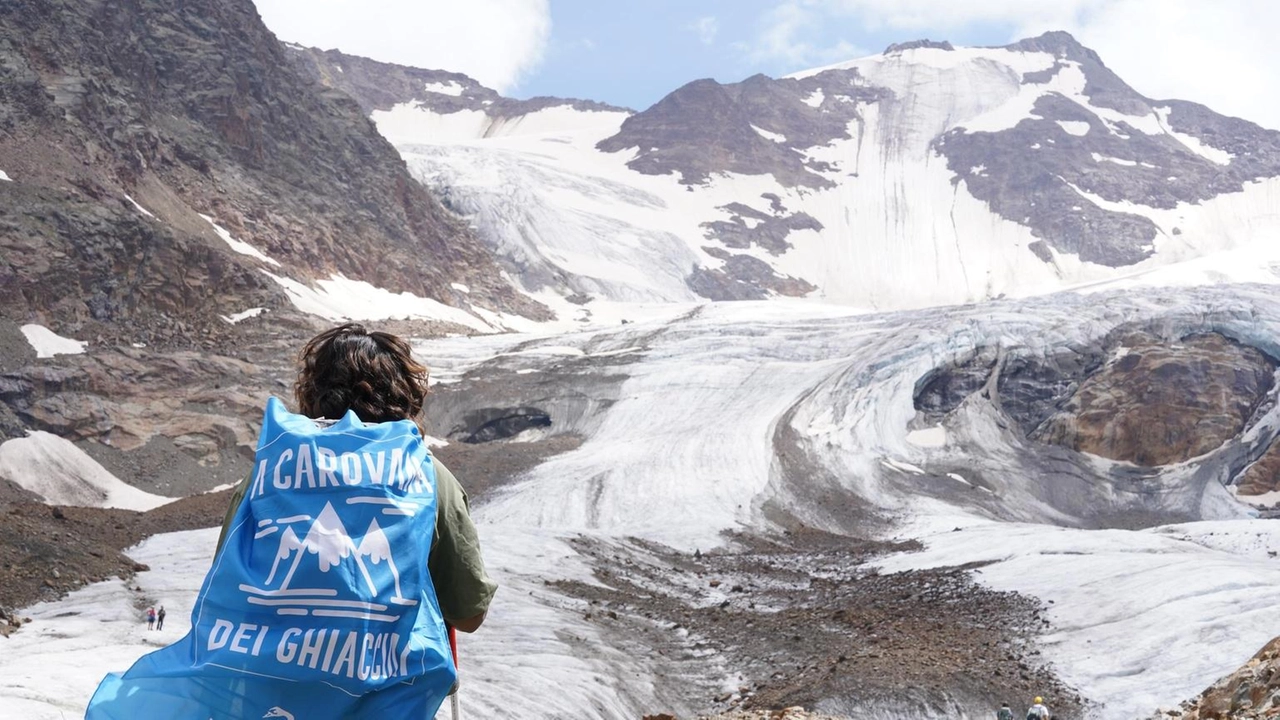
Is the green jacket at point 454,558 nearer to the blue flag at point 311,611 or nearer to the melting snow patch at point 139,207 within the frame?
the blue flag at point 311,611

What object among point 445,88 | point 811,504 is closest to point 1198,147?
point 445,88

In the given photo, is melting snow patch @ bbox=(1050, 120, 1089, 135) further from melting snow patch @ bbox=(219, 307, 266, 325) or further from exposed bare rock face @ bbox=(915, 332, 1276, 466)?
melting snow patch @ bbox=(219, 307, 266, 325)

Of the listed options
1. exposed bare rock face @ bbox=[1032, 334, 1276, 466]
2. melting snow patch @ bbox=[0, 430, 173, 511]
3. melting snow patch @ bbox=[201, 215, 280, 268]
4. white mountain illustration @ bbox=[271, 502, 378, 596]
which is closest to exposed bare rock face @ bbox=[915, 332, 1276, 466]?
exposed bare rock face @ bbox=[1032, 334, 1276, 466]

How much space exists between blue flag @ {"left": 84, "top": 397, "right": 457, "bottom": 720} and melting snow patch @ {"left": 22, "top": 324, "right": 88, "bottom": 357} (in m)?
43.4

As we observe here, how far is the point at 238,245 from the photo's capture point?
207 feet

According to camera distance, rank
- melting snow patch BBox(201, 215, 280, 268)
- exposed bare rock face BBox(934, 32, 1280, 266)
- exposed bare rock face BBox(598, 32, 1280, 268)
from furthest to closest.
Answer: exposed bare rock face BBox(598, 32, 1280, 268) → exposed bare rock face BBox(934, 32, 1280, 266) → melting snow patch BBox(201, 215, 280, 268)

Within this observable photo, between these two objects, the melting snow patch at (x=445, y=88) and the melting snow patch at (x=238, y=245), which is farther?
the melting snow patch at (x=445, y=88)

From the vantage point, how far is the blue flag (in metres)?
2.79

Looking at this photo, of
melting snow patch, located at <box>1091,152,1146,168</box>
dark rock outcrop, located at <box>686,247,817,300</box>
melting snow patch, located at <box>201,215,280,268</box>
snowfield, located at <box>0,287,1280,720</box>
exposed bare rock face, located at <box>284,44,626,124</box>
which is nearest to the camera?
snowfield, located at <box>0,287,1280,720</box>

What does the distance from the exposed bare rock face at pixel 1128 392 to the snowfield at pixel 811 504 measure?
926mm

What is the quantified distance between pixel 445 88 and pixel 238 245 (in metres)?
137

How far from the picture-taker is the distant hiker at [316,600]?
110 inches

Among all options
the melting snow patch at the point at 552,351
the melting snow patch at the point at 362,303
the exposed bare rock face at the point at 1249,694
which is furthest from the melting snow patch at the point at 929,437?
the exposed bare rock face at the point at 1249,694

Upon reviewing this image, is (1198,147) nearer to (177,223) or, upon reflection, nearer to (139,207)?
(177,223)
